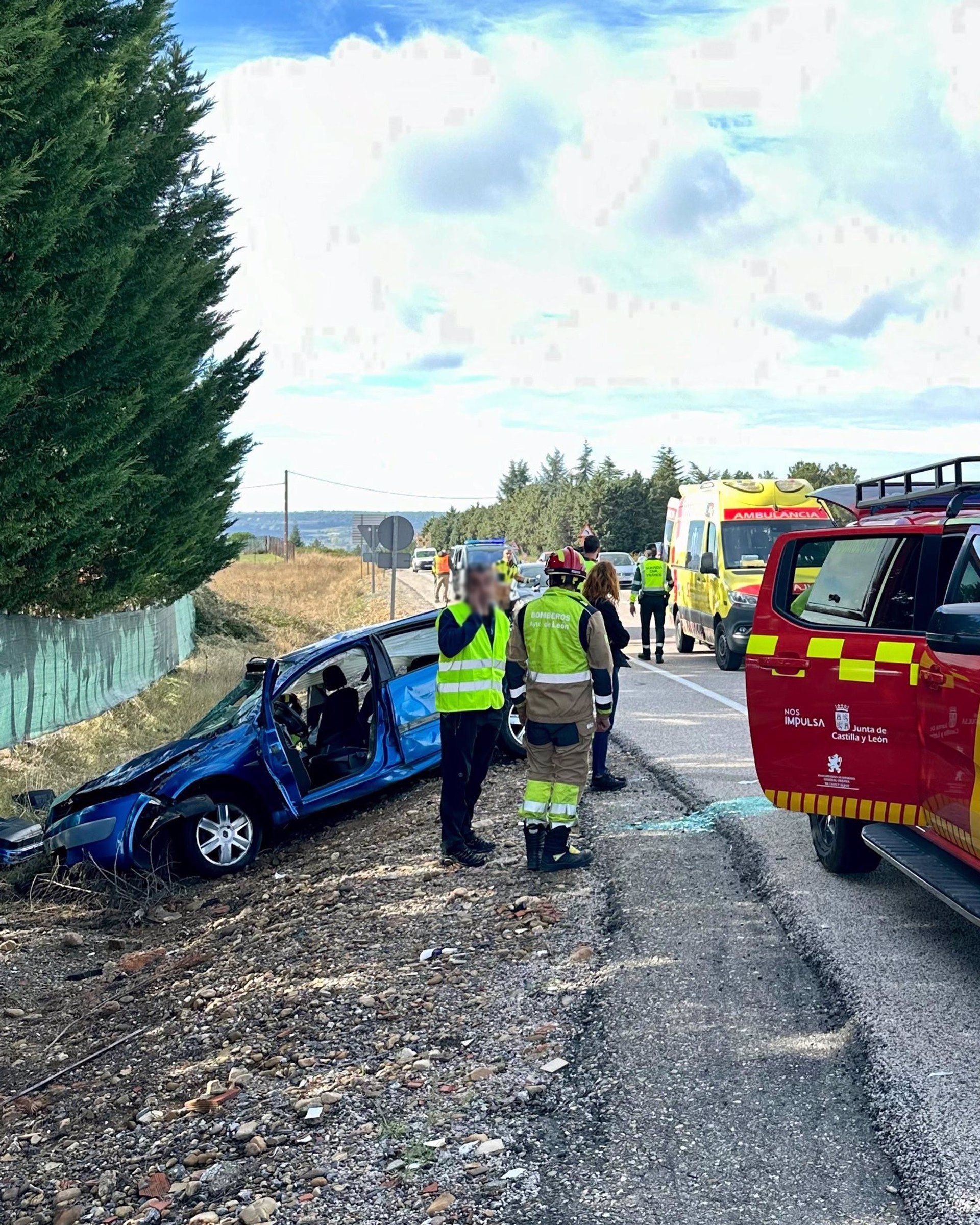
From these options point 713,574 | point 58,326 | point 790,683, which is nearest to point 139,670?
point 58,326

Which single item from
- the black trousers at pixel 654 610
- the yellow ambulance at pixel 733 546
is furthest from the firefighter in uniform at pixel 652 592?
the yellow ambulance at pixel 733 546

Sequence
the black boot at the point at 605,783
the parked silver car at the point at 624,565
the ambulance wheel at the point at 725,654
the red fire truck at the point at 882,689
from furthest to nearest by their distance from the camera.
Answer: the parked silver car at the point at 624,565
the ambulance wheel at the point at 725,654
the black boot at the point at 605,783
the red fire truck at the point at 882,689

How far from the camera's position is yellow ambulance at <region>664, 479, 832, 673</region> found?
16516 mm

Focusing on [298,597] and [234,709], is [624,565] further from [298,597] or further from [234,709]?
[234,709]

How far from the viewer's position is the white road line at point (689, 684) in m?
13.1

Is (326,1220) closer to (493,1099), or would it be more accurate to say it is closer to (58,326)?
(493,1099)

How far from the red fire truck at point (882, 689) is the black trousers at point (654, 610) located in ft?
36.3

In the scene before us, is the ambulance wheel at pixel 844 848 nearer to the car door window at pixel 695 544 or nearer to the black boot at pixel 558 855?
the black boot at pixel 558 855

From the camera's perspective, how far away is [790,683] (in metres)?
5.85

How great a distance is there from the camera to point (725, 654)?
1688cm

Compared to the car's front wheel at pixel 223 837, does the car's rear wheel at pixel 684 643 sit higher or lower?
higher

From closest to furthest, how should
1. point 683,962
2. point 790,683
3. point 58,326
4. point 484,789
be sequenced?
point 683,962
point 790,683
point 484,789
point 58,326

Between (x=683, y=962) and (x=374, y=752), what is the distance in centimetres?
405

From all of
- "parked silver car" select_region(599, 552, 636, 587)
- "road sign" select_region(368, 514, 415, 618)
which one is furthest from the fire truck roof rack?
"parked silver car" select_region(599, 552, 636, 587)
